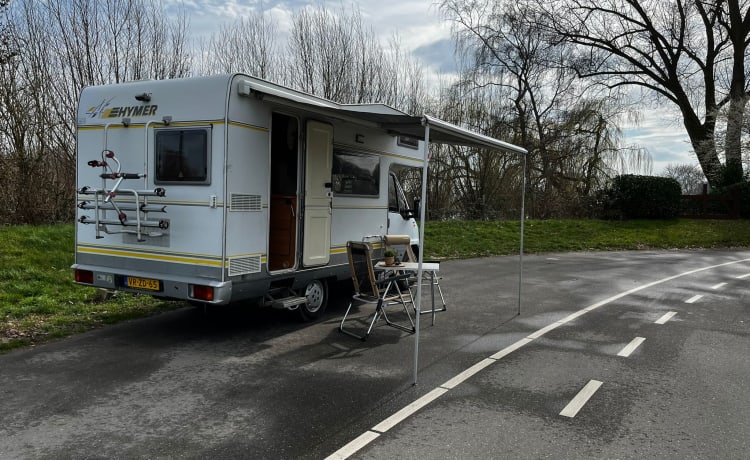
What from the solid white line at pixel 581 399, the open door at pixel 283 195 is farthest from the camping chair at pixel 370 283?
the solid white line at pixel 581 399

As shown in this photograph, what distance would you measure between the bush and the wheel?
711 inches

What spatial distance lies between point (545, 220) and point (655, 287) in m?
11.2

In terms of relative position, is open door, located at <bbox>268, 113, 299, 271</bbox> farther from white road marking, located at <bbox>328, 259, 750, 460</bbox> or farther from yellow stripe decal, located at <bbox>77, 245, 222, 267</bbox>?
white road marking, located at <bbox>328, 259, 750, 460</bbox>

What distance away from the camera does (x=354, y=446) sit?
3.61 meters

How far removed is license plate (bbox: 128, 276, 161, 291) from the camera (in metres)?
5.95

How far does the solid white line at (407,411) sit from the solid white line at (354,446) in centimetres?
9

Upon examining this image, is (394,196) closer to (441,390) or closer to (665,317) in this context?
(665,317)

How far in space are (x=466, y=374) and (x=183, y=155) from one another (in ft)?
11.8

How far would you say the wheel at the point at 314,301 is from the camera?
6.92m

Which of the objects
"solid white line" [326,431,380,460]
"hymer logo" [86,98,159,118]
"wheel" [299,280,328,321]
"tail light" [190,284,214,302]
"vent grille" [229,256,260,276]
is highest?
"hymer logo" [86,98,159,118]

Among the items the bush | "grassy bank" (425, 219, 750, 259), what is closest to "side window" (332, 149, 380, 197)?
"grassy bank" (425, 219, 750, 259)

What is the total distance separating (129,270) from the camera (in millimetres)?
6223

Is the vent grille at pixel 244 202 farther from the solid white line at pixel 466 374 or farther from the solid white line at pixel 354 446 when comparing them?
the solid white line at pixel 354 446

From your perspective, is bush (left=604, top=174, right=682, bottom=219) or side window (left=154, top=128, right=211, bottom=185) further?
bush (left=604, top=174, right=682, bottom=219)
